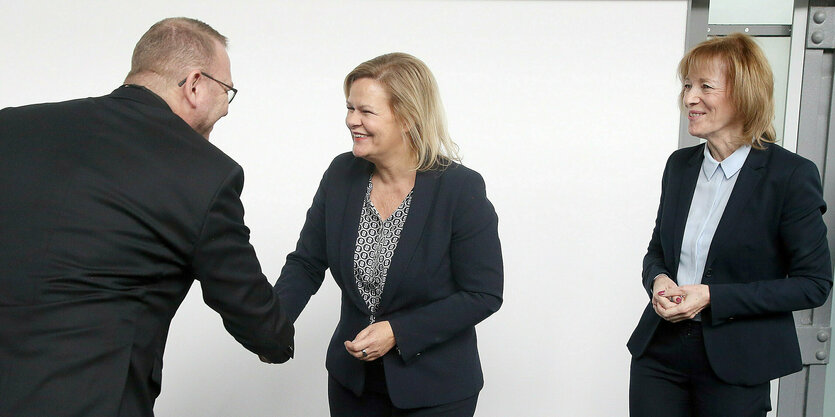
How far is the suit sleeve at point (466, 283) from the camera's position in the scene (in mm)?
1879

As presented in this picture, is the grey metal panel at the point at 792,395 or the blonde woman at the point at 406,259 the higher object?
the blonde woman at the point at 406,259

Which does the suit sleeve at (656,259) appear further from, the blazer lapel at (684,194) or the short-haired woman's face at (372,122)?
the short-haired woman's face at (372,122)

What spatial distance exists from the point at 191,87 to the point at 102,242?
0.40 m

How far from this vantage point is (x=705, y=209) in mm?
2027

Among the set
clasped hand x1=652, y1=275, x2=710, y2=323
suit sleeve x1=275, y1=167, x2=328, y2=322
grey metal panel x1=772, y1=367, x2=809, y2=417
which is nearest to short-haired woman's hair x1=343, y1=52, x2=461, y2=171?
suit sleeve x1=275, y1=167, x2=328, y2=322

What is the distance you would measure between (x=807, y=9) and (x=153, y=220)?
7.95 feet

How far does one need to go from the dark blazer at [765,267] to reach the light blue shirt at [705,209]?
0.03 metres

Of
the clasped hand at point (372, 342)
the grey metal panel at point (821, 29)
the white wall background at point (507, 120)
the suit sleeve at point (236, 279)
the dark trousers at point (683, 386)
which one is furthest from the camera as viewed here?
the white wall background at point (507, 120)

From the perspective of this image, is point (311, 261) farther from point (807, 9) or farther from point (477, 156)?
point (807, 9)

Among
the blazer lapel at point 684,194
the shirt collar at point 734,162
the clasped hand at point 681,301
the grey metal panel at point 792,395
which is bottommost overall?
the grey metal panel at point 792,395

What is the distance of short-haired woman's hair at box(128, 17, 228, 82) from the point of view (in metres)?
1.57

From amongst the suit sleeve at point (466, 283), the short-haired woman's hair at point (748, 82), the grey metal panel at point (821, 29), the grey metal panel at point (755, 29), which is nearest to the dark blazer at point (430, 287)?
the suit sleeve at point (466, 283)

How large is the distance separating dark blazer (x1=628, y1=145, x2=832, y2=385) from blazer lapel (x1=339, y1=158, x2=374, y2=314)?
886 millimetres

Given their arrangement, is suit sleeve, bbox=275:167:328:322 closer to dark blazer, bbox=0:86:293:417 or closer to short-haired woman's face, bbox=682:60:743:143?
dark blazer, bbox=0:86:293:417
